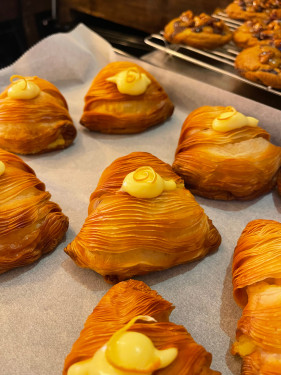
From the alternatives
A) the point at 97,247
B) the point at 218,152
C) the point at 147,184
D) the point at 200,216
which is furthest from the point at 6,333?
the point at 218,152

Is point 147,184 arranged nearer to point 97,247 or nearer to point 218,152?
point 97,247

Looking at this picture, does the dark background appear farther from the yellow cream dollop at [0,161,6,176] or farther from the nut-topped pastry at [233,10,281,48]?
the yellow cream dollop at [0,161,6,176]

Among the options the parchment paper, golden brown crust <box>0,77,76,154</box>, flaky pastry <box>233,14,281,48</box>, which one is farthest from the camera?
flaky pastry <box>233,14,281,48</box>

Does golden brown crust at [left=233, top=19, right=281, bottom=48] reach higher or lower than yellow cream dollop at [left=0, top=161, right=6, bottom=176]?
higher

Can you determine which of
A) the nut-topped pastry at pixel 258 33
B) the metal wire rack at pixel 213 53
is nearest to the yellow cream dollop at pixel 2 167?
the metal wire rack at pixel 213 53

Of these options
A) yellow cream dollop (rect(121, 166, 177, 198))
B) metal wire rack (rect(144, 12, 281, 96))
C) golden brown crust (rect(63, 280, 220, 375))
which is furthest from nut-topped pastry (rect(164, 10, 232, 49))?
golden brown crust (rect(63, 280, 220, 375))

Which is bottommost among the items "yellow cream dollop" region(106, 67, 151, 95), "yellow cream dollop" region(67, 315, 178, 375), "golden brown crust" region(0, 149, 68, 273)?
"golden brown crust" region(0, 149, 68, 273)

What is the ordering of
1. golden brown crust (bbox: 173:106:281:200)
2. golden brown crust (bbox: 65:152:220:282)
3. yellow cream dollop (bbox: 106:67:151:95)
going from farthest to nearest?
1. yellow cream dollop (bbox: 106:67:151:95)
2. golden brown crust (bbox: 173:106:281:200)
3. golden brown crust (bbox: 65:152:220:282)

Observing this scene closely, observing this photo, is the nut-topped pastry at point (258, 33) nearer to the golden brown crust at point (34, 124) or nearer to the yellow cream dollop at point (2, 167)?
the golden brown crust at point (34, 124)
